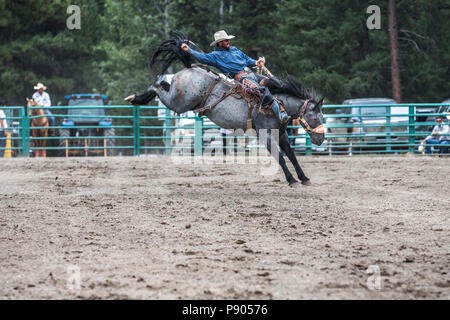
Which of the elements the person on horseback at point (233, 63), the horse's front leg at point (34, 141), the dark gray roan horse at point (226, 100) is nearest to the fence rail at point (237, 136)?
the horse's front leg at point (34, 141)

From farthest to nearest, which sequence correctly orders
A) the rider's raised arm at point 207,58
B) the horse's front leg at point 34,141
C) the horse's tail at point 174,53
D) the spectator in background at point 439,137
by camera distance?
the horse's front leg at point 34,141, the spectator in background at point 439,137, the horse's tail at point 174,53, the rider's raised arm at point 207,58

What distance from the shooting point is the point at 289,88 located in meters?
10.1

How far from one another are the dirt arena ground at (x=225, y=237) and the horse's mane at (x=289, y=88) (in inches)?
53.4

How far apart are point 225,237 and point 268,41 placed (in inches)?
975

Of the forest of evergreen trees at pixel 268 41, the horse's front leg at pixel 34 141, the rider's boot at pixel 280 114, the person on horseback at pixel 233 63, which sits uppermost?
the forest of evergreen trees at pixel 268 41

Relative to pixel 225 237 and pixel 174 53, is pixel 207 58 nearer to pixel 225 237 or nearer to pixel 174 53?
pixel 174 53

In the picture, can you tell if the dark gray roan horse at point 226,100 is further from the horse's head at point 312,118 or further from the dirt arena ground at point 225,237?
the dirt arena ground at point 225,237

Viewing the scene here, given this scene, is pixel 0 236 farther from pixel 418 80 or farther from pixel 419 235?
pixel 418 80

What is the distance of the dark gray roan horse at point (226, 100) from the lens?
979 centimetres

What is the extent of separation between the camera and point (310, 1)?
96.7 feet

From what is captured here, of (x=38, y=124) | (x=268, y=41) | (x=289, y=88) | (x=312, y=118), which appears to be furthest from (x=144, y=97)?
(x=268, y=41)

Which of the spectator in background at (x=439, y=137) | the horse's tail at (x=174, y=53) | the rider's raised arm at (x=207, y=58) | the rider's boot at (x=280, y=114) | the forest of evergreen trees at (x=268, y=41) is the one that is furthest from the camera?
the forest of evergreen trees at (x=268, y=41)
